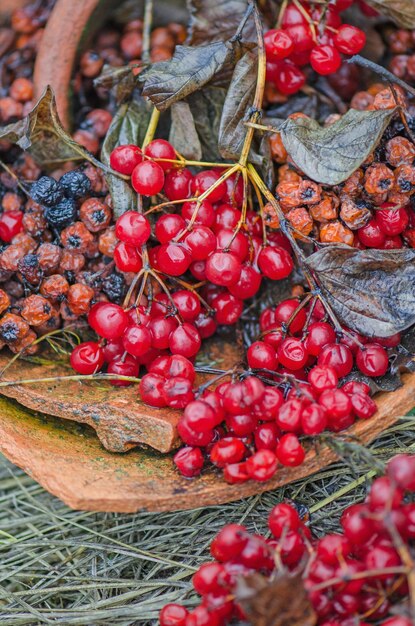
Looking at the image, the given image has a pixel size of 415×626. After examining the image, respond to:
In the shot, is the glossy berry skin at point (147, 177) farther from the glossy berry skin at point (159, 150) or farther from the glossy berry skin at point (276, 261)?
the glossy berry skin at point (276, 261)

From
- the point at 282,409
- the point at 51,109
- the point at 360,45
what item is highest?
the point at 51,109

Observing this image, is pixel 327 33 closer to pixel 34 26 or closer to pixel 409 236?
pixel 409 236

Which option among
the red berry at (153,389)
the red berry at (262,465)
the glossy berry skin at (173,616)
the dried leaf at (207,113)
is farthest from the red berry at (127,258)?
the glossy berry skin at (173,616)

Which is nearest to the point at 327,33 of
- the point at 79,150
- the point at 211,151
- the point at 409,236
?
the point at 211,151

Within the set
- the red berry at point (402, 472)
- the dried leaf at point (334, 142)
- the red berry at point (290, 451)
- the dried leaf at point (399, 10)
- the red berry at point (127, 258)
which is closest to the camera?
the red berry at point (402, 472)

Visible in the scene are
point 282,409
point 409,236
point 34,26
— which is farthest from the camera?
point 34,26

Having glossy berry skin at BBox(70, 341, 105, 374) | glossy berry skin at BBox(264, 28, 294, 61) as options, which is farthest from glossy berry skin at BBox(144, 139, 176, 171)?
glossy berry skin at BBox(70, 341, 105, 374)

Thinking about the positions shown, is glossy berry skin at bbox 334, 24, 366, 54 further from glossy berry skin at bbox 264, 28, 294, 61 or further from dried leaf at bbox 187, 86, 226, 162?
dried leaf at bbox 187, 86, 226, 162
